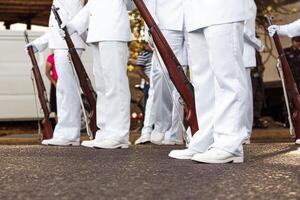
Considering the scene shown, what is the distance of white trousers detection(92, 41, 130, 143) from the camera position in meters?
4.30

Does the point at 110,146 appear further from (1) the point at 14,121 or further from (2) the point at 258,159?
(1) the point at 14,121

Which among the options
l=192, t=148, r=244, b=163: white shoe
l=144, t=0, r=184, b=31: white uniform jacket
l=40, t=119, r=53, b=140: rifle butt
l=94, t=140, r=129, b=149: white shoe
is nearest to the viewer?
l=192, t=148, r=244, b=163: white shoe

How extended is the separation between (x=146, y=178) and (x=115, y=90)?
2.11 m

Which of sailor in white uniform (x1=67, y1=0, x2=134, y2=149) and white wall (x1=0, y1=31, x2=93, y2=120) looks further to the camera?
white wall (x1=0, y1=31, x2=93, y2=120)

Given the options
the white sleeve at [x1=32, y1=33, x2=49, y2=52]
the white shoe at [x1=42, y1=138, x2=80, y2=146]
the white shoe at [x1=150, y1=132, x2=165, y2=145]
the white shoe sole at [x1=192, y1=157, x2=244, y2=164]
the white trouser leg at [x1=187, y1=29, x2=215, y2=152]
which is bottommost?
the white shoe at [x1=42, y1=138, x2=80, y2=146]

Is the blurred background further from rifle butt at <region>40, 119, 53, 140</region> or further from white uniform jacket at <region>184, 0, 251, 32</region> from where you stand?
white uniform jacket at <region>184, 0, 251, 32</region>

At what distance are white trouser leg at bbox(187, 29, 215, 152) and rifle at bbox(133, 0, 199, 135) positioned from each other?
1.30 ft

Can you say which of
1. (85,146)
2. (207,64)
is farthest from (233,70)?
(85,146)

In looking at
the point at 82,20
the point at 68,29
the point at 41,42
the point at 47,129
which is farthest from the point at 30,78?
the point at 82,20

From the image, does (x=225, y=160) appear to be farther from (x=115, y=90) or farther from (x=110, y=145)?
(x=115, y=90)

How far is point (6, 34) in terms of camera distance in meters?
8.63

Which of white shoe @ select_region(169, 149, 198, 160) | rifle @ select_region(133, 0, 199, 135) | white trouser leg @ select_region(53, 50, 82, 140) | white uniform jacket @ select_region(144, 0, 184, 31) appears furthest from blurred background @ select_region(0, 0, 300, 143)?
white shoe @ select_region(169, 149, 198, 160)

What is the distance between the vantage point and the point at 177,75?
363 centimetres

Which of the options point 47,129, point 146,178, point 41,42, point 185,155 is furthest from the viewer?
point 47,129
